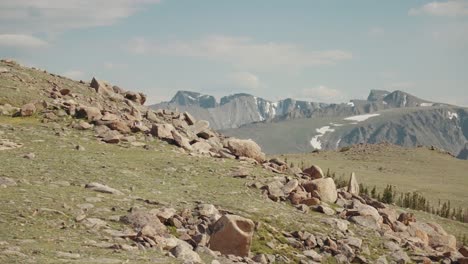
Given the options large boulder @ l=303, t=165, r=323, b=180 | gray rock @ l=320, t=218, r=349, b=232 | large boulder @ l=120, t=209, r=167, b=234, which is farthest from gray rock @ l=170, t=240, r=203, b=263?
large boulder @ l=303, t=165, r=323, b=180

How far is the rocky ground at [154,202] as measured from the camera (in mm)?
16000

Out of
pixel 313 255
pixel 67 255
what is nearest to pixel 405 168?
pixel 313 255

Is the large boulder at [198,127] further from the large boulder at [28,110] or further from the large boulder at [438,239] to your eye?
the large boulder at [438,239]

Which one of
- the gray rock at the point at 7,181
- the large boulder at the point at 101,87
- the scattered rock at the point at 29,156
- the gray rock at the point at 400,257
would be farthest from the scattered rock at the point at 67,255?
the large boulder at the point at 101,87

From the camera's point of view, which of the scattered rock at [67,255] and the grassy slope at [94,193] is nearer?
the scattered rock at [67,255]

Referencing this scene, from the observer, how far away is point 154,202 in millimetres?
21766

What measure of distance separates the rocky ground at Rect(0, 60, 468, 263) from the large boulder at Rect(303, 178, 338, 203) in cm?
9

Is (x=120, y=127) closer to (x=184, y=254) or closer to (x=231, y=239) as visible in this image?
(x=231, y=239)

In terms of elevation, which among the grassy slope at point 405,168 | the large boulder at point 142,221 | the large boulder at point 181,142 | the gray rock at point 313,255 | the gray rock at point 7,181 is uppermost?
the large boulder at point 181,142

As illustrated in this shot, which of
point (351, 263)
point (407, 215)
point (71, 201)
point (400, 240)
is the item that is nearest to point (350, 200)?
point (407, 215)

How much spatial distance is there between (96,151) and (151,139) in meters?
6.10

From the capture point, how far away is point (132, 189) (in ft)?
76.9

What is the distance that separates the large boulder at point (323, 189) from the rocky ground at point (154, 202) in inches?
3.4

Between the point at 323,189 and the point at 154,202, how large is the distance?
551 inches
